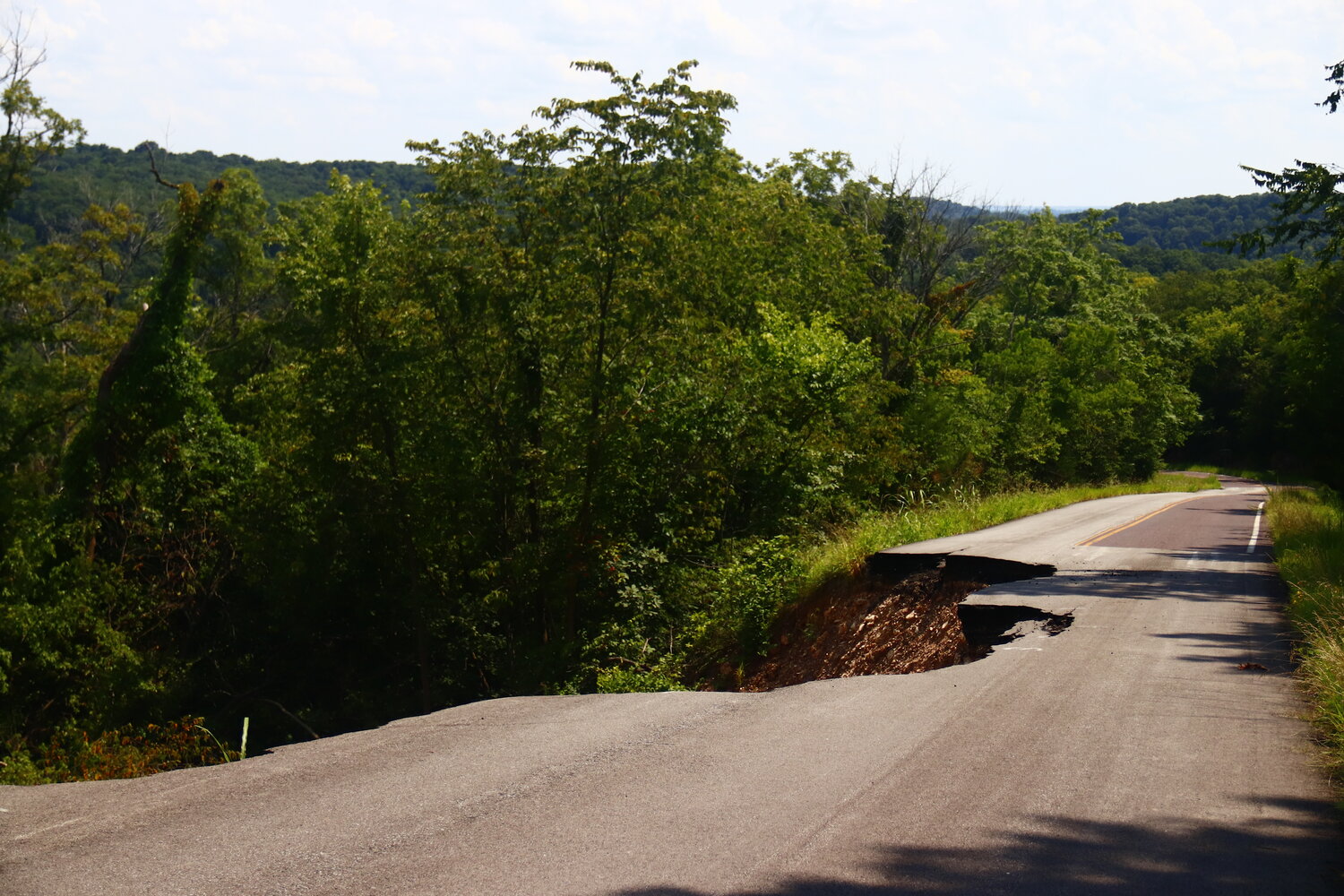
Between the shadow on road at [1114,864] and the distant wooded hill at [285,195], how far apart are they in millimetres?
13649

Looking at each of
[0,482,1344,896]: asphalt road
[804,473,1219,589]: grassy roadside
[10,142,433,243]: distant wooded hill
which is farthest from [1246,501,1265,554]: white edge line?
[10,142,433,243]: distant wooded hill

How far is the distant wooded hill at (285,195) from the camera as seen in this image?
166ft

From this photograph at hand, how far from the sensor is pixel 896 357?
3256 centimetres

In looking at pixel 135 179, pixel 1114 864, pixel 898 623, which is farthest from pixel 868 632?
pixel 135 179

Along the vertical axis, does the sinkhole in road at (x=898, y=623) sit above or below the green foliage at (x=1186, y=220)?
below

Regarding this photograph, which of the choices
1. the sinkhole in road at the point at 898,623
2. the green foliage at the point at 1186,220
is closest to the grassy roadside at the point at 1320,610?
the sinkhole in road at the point at 898,623

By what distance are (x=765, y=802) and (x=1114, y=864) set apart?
162cm

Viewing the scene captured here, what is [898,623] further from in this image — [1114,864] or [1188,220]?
[1188,220]

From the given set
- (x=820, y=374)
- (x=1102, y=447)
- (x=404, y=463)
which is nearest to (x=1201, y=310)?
(x=1102, y=447)

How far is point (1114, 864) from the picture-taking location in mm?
4383

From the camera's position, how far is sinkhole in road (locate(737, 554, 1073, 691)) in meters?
10.8

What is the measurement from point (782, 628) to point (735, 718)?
21.8 ft

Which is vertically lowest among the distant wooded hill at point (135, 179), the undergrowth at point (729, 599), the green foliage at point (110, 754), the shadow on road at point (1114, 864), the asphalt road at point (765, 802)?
the green foliage at point (110, 754)

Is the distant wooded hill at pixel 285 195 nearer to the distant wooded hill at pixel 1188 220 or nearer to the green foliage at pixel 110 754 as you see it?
the distant wooded hill at pixel 1188 220
